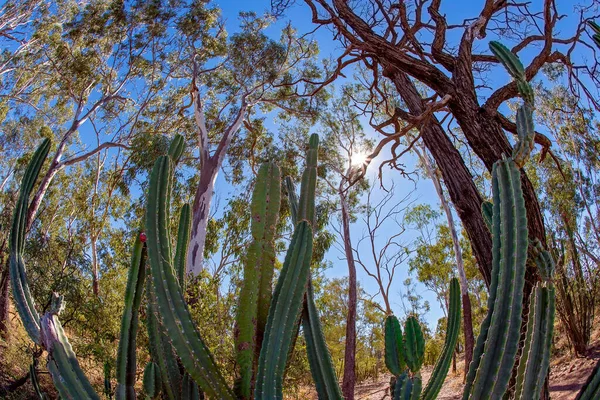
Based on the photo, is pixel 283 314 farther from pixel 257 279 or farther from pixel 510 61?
pixel 510 61

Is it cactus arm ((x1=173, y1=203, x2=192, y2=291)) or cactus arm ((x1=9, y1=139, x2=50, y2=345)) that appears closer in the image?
cactus arm ((x1=9, y1=139, x2=50, y2=345))

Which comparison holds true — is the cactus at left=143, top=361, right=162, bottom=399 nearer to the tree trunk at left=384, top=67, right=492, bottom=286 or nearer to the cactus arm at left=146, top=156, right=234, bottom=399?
the cactus arm at left=146, top=156, right=234, bottom=399

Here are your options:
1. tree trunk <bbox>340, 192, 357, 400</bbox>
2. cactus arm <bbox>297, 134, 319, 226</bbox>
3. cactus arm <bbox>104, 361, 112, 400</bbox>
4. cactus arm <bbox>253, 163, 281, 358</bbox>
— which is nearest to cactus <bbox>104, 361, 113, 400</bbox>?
cactus arm <bbox>104, 361, 112, 400</bbox>

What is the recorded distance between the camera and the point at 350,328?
34.4 ft

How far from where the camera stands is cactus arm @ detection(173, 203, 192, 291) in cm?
263

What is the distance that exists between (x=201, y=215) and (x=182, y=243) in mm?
7577

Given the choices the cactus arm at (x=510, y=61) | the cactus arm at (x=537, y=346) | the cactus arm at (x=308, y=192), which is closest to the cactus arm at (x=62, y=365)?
the cactus arm at (x=308, y=192)

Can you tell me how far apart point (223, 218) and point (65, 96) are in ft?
21.5

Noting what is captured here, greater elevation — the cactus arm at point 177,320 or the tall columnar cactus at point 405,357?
the cactus arm at point 177,320

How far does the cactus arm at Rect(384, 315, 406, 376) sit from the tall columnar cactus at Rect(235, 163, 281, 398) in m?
0.59

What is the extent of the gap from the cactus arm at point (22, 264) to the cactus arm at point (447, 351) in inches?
82.4

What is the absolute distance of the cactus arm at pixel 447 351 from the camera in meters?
2.55

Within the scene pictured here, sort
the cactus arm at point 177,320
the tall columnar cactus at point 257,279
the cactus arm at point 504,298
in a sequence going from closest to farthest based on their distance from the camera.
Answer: the cactus arm at point 504,298 < the cactus arm at point 177,320 < the tall columnar cactus at point 257,279

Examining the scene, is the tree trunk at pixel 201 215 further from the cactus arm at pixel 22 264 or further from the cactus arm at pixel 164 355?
the cactus arm at pixel 164 355
